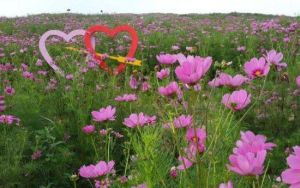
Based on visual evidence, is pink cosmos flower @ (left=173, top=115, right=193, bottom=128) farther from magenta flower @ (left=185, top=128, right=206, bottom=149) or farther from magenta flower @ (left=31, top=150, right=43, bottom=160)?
magenta flower @ (left=31, top=150, right=43, bottom=160)

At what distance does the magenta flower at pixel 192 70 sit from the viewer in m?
1.30

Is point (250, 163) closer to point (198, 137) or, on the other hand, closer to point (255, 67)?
point (198, 137)

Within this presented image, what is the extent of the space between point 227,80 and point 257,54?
529cm

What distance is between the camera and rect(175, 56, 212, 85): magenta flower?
1.30 meters

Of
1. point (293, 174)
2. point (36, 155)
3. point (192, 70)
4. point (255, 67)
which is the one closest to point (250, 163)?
point (293, 174)

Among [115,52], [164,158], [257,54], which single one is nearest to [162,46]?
[115,52]

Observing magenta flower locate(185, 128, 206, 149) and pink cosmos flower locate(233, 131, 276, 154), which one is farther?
magenta flower locate(185, 128, 206, 149)

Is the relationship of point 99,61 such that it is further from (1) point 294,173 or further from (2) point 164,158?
(1) point 294,173

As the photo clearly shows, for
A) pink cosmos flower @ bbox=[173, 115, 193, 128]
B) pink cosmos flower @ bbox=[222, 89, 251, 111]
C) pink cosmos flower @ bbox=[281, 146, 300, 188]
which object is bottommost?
pink cosmos flower @ bbox=[173, 115, 193, 128]

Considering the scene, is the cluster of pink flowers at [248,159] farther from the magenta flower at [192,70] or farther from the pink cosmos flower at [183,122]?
the pink cosmos flower at [183,122]

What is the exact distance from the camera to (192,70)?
1324 mm

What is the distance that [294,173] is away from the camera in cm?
81

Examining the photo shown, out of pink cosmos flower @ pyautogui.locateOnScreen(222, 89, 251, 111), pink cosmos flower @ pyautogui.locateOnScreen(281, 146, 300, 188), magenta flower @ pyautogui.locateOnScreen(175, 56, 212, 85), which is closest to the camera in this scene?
pink cosmos flower @ pyautogui.locateOnScreen(281, 146, 300, 188)

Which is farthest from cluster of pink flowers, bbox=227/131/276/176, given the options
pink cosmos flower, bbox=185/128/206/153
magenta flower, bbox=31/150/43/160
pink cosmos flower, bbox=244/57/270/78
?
magenta flower, bbox=31/150/43/160
